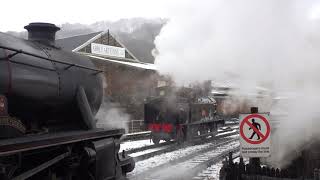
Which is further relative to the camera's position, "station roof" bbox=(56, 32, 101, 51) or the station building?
"station roof" bbox=(56, 32, 101, 51)

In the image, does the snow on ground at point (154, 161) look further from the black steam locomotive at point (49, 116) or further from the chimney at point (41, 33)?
the chimney at point (41, 33)

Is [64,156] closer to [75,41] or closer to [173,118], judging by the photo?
[173,118]

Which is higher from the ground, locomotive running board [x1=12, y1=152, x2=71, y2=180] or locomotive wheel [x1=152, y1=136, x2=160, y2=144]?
locomotive running board [x1=12, y1=152, x2=71, y2=180]

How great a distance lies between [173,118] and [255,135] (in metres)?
11.9

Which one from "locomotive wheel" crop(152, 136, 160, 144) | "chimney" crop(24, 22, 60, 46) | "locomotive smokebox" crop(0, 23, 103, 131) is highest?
"chimney" crop(24, 22, 60, 46)

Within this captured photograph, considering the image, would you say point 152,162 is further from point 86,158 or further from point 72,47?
point 72,47

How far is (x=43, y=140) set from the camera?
472 centimetres

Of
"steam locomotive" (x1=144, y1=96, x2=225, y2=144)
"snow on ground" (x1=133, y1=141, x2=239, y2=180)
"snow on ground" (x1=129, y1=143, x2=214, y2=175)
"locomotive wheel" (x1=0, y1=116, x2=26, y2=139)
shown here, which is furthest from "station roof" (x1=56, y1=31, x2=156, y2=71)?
"locomotive wheel" (x1=0, y1=116, x2=26, y2=139)

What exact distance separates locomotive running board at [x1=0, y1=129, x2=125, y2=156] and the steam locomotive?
399 inches

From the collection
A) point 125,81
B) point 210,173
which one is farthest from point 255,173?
point 125,81

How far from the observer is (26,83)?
4883mm

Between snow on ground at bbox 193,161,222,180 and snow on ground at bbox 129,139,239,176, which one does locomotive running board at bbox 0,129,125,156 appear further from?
snow on ground at bbox 129,139,239,176

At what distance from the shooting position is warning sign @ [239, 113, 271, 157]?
4.92 meters

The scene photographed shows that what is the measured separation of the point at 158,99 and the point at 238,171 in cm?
1173
